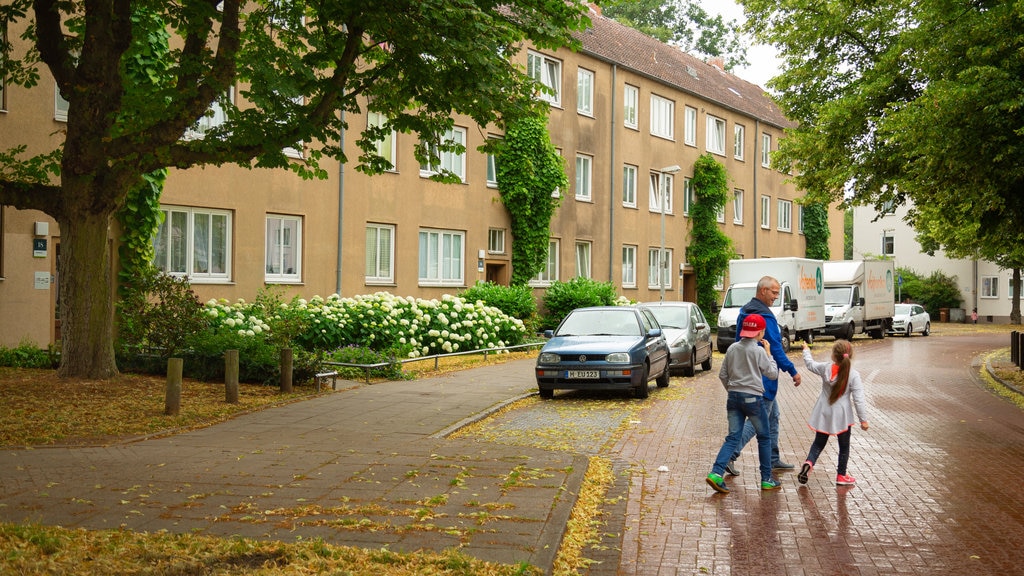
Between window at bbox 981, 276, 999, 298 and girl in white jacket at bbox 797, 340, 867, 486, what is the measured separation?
6156 centimetres

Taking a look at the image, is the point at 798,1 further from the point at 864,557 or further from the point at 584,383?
the point at 864,557

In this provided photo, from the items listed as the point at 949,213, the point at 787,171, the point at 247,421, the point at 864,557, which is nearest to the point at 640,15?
the point at 787,171

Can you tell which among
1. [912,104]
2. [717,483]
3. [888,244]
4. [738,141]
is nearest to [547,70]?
[738,141]

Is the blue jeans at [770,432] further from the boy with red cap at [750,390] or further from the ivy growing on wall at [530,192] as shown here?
the ivy growing on wall at [530,192]

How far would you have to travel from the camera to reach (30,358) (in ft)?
53.8

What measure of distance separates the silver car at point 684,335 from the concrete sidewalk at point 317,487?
8.60 metres

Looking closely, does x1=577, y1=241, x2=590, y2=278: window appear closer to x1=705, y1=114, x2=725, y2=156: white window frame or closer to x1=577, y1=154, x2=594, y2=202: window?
x1=577, y1=154, x2=594, y2=202: window

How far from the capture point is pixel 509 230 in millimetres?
29906

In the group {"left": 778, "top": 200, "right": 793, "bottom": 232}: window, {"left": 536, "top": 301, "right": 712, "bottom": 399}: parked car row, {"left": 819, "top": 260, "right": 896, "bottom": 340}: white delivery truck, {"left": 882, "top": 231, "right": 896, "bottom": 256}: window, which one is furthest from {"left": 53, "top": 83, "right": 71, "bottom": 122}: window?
{"left": 882, "top": 231, "right": 896, "bottom": 256}: window

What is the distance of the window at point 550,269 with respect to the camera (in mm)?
31656

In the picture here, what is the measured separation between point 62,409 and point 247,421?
7.37 feet

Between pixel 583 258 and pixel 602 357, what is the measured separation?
19.5 m

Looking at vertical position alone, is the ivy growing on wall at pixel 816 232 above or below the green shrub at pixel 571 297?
above

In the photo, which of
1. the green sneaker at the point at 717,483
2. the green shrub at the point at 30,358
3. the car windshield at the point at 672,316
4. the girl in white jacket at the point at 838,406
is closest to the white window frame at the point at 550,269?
the car windshield at the point at 672,316
